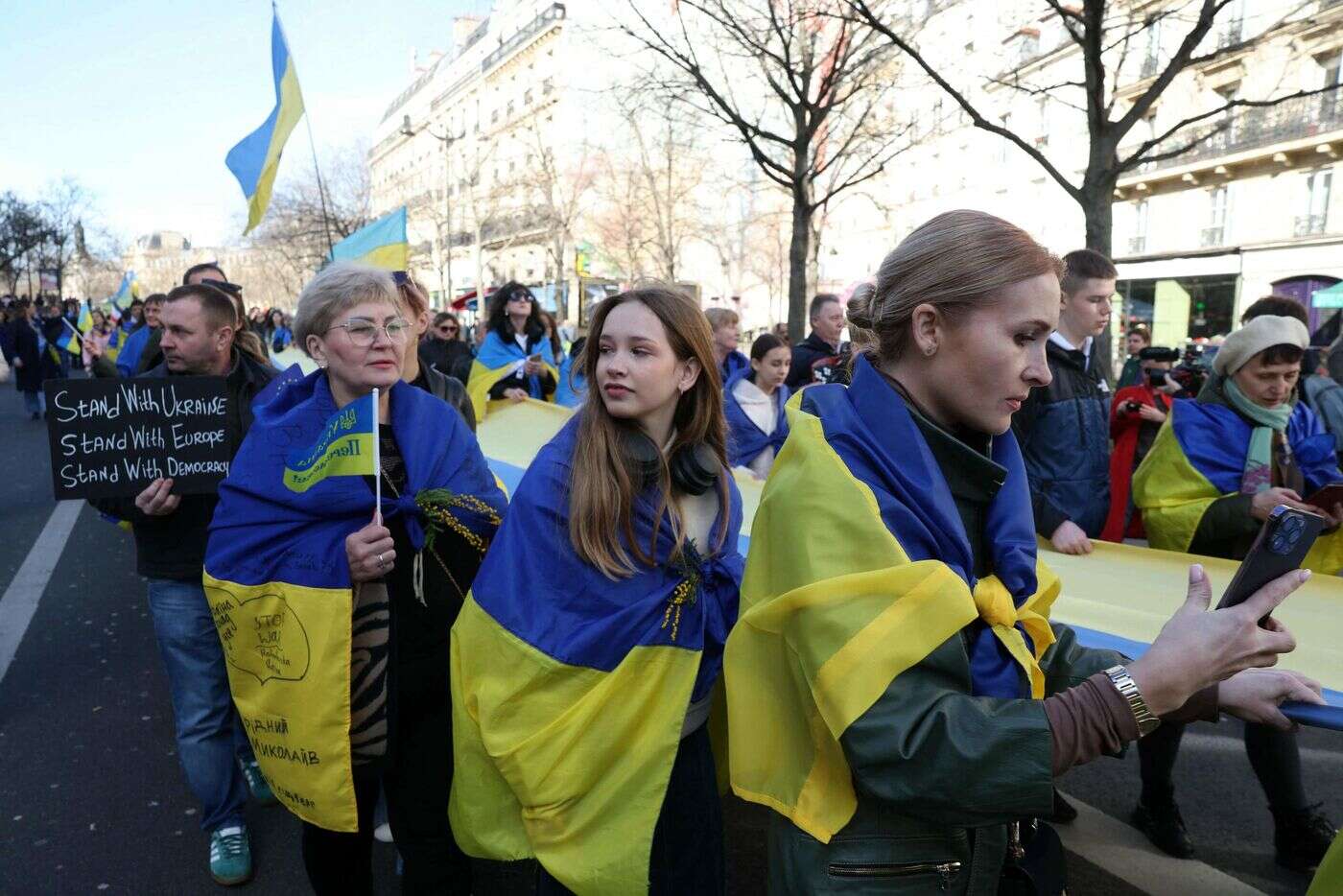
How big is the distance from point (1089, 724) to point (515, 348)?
298 inches

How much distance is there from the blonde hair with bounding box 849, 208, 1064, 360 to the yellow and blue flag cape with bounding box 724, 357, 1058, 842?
126 mm

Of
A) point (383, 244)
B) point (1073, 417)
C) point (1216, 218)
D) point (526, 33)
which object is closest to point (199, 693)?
point (383, 244)

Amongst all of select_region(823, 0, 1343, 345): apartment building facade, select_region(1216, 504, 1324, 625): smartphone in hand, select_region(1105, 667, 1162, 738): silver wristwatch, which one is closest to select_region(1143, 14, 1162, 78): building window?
select_region(823, 0, 1343, 345): apartment building facade

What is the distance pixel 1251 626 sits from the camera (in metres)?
1.40

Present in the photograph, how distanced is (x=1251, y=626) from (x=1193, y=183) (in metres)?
36.5

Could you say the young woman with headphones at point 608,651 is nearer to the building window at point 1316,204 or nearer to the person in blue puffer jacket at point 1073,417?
the person in blue puffer jacket at point 1073,417

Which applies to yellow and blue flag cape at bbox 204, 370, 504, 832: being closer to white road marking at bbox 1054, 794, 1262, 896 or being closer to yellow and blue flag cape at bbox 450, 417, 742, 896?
yellow and blue flag cape at bbox 450, 417, 742, 896

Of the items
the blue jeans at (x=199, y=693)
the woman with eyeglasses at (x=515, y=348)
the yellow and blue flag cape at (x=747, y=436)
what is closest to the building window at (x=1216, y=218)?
the woman with eyeglasses at (x=515, y=348)

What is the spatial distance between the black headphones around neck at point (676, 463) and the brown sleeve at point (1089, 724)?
114 centimetres

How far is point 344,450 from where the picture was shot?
252 cm

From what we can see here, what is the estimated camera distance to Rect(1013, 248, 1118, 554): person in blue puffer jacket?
3861mm

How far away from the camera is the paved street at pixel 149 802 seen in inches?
136

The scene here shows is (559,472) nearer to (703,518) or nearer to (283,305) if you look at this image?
(703,518)

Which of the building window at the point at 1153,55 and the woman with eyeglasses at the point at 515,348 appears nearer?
the woman with eyeglasses at the point at 515,348
